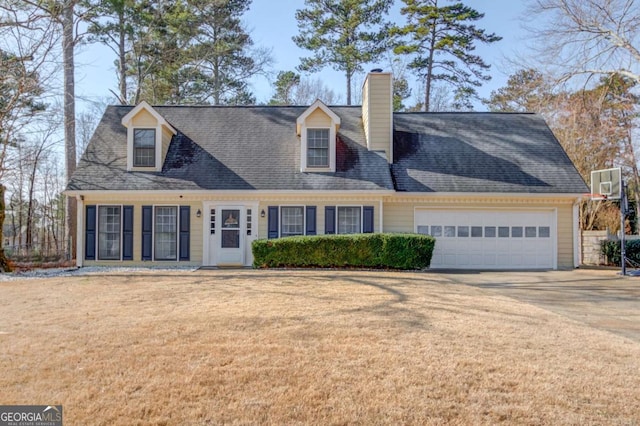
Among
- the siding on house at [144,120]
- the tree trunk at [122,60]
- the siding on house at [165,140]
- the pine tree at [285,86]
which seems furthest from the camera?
the pine tree at [285,86]

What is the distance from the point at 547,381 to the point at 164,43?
81.6 ft

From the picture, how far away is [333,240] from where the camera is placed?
1194cm

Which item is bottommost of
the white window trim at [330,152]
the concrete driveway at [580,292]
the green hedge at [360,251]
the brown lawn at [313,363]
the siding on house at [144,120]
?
the concrete driveway at [580,292]

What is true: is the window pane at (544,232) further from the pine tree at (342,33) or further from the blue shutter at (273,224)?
the pine tree at (342,33)

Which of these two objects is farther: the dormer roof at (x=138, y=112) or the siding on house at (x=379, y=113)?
the siding on house at (x=379, y=113)

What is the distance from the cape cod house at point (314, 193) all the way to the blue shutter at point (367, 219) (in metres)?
0.03

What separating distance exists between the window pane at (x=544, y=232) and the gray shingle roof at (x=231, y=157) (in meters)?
5.37

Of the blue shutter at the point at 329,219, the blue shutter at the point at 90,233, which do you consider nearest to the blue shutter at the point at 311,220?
the blue shutter at the point at 329,219

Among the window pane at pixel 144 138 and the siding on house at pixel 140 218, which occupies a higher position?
the window pane at pixel 144 138

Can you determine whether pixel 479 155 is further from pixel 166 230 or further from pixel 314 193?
pixel 166 230

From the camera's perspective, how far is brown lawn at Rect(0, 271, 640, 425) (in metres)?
3.23

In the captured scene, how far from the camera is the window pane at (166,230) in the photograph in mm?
13570

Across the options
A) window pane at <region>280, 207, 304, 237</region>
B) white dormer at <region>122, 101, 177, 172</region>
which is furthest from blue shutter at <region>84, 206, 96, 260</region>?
window pane at <region>280, 207, 304, 237</region>

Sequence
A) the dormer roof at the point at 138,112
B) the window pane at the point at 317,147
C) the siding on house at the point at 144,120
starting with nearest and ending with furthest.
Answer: the dormer roof at the point at 138,112, the siding on house at the point at 144,120, the window pane at the point at 317,147
